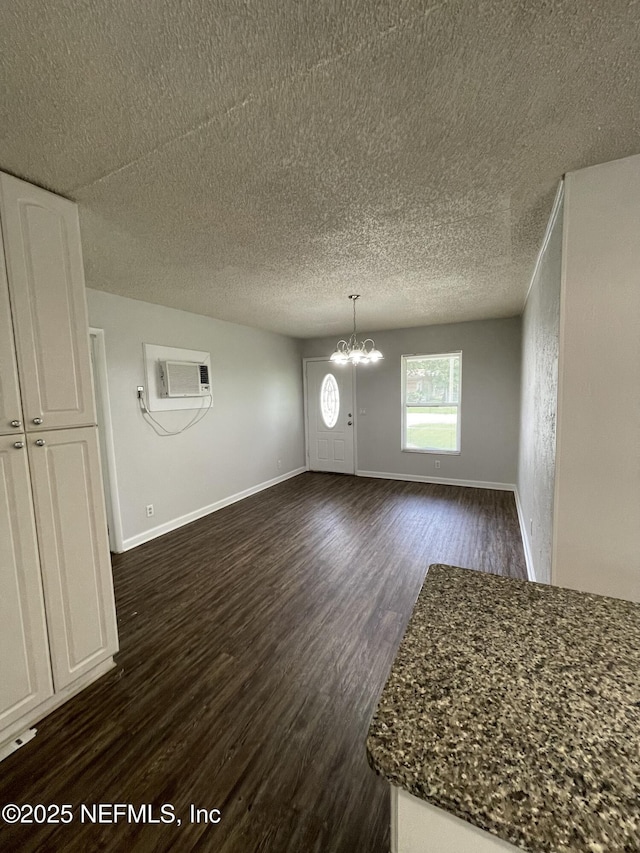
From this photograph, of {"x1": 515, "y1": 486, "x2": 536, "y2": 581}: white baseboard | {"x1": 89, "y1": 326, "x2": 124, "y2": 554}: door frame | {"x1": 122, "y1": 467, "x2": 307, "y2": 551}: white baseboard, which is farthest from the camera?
{"x1": 122, "y1": 467, "x2": 307, "y2": 551}: white baseboard

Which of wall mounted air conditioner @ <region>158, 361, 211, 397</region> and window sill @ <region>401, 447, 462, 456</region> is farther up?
wall mounted air conditioner @ <region>158, 361, 211, 397</region>

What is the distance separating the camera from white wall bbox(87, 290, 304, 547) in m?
3.42

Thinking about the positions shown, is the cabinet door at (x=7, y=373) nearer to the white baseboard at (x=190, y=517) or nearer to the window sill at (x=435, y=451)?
the white baseboard at (x=190, y=517)

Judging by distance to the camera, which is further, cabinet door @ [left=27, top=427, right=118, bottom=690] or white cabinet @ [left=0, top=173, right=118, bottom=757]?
cabinet door @ [left=27, top=427, right=118, bottom=690]

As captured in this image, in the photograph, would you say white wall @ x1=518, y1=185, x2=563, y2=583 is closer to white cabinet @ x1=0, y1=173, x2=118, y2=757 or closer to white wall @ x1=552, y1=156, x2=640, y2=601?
white wall @ x1=552, y1=156, x2=640, y2=601

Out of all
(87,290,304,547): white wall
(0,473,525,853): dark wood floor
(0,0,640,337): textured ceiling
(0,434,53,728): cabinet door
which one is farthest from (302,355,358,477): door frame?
(0,434,53,728): cabinet door

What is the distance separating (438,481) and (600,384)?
13.8ft

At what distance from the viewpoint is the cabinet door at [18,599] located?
1.53 meters

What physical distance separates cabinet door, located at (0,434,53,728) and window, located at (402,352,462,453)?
4934mm

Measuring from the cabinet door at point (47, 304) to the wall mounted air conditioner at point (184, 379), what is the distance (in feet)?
6.39

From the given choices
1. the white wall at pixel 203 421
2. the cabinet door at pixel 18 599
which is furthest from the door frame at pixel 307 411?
the cabinet door at pixel 18 599

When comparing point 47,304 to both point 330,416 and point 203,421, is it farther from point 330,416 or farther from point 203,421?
point 330,416

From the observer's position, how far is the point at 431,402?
18.3 ft

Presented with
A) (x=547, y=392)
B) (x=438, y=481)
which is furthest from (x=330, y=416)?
(x=547, y=392)
